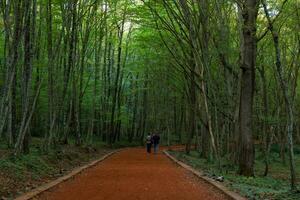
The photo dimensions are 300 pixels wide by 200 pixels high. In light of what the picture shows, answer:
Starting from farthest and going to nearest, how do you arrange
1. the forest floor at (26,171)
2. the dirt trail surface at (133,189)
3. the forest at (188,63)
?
the forest at (188,63), the forest floor at (26,171), the dirt trail surface at (133,189)

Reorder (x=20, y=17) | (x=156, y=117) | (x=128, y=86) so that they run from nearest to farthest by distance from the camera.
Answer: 1. (x=20, y=17)
2. (x=156, y=117)
3. (x=128, y=86)

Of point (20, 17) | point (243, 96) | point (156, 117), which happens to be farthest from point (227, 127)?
point (156, 117)

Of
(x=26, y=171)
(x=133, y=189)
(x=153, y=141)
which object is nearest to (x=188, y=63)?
(x=26, y=171)

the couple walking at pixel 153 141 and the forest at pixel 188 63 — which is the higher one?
the forest at pixel 188 63

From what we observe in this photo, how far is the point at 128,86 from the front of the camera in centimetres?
6400

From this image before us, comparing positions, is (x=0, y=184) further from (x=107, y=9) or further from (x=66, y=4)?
(x=107, y=9)

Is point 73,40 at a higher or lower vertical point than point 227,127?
higher

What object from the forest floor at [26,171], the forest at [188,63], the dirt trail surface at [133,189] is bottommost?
the dirt trail surface at [133,189]

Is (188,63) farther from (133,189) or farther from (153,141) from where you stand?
(153,141)

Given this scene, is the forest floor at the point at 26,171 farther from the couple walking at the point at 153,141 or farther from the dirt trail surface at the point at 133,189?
the couple walking at the point at 153,141

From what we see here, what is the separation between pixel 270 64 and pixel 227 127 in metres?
4.91

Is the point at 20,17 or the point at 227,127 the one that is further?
the point at 227,127

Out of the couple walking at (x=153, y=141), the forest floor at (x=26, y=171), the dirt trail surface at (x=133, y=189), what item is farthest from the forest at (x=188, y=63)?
the couple walking at (x=153, y=141)

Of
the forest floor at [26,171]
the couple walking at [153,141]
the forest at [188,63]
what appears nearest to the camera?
the forest floor at [26,171]
